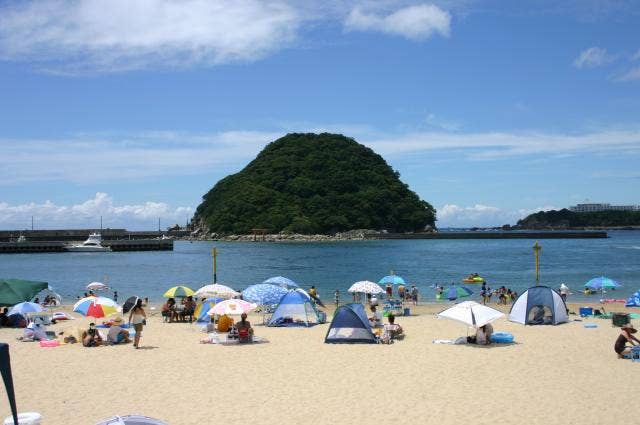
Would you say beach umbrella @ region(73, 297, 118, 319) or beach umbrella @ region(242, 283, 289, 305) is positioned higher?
beach umbrella @ region(242, 283, 289, 305)

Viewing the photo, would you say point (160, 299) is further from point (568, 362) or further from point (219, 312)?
point (568, 362)

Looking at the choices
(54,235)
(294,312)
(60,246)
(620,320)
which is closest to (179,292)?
(294,312)

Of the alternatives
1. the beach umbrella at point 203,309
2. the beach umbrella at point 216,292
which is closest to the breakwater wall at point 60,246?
the beach umbrella at point 216,292

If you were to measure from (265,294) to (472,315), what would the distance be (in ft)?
27.4

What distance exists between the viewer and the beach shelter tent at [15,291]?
21.2 metres

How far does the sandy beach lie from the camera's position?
10.4 meters

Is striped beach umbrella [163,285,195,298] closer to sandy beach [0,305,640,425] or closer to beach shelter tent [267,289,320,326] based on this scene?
beach shelter tent [267,289,320,326]

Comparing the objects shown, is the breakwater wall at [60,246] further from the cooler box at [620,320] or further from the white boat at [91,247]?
the cooler box at [620,320]

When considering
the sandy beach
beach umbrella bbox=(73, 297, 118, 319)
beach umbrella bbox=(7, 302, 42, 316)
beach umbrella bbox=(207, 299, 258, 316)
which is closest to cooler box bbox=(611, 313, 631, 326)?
the sandy beach

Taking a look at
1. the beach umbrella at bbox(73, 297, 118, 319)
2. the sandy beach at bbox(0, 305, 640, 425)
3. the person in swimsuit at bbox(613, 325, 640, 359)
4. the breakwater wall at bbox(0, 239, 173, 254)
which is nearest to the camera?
the sandy beach at bbox(0, 305, 640, 425)

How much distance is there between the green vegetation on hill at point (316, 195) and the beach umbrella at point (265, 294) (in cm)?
12625

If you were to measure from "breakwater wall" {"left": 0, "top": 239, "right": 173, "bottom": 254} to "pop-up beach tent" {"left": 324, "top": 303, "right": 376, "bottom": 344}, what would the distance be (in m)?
98.9

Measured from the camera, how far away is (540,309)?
20406 mm

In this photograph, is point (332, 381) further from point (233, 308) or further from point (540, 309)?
point (540, 309)
